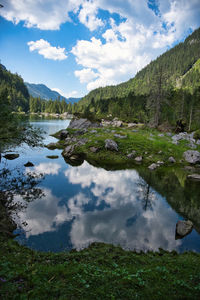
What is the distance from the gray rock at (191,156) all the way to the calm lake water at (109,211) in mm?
9584

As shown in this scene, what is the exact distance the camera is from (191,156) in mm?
38531

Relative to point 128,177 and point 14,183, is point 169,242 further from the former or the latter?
point 14,183

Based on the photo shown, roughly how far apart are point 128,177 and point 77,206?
12882mm

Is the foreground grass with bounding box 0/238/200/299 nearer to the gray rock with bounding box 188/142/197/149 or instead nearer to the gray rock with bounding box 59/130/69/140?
the gray rock with bounding box 188/142/197/149

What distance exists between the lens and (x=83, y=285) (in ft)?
23.7

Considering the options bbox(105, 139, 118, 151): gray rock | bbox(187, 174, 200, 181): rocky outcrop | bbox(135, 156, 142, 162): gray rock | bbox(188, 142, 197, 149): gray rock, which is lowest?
bbox(187, 174, 200, 181): rocky outcrop

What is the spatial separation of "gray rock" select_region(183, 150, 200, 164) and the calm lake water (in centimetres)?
958

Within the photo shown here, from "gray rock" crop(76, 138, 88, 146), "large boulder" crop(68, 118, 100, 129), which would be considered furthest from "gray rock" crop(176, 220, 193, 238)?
"large boulder" crop(68, 118, 100, 129)

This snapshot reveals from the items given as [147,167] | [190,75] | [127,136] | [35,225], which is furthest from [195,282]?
[190,75]

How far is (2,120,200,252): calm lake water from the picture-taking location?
13625mm

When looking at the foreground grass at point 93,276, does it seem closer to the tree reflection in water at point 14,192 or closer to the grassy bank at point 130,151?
the tree reflection in water at point 14,192

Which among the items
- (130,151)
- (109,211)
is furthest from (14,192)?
(130,151)

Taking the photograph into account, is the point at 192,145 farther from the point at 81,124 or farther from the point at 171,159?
the point at 81,124

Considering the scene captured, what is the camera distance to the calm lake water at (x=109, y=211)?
44.7 ft
